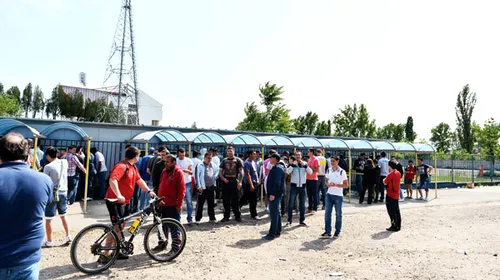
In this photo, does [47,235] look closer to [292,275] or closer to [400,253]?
[292,275]

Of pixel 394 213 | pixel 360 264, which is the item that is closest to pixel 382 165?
pixel 394 213

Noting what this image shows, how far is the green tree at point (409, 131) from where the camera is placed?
68.9 m

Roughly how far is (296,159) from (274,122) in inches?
943

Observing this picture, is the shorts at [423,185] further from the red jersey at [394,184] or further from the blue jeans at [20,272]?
the blue jeans at [20,272]

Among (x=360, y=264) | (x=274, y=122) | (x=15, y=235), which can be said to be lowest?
(x=360, y=264)

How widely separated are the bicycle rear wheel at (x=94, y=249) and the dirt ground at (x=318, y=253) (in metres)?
0.17

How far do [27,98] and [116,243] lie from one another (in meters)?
87.6

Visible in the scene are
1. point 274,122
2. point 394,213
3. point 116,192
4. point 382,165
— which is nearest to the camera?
point 116,192

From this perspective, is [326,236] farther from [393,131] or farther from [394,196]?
[393,131]

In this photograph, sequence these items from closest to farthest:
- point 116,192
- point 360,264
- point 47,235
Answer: point 116,192 < point 360,264 < point 47,235

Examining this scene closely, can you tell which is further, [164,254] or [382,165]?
[382,165]

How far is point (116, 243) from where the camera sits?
18.3ft

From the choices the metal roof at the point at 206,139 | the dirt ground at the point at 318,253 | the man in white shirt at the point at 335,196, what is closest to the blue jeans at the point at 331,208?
the man in white shirt at the point at 335,196

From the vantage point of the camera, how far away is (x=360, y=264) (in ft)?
20.1
